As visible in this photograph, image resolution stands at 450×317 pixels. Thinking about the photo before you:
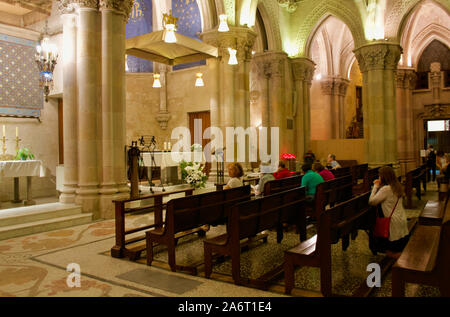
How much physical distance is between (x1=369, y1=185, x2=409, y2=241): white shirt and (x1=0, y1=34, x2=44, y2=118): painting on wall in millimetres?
9635

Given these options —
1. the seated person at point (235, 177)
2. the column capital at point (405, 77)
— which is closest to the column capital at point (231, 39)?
the seated person at point (235, 177)

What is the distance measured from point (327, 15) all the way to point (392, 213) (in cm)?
1394

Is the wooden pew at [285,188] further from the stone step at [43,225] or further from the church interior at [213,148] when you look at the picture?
the stone step at [43,225]

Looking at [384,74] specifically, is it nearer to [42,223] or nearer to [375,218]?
[375,218]

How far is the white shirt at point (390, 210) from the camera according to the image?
455 centimetres

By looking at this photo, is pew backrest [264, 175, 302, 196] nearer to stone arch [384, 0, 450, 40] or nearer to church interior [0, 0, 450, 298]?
church interior [0, 0, 450, 298]

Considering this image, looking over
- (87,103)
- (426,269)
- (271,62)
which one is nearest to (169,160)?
(87,103)

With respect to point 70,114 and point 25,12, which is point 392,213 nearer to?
point 70,114

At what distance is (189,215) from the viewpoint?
4824 mm

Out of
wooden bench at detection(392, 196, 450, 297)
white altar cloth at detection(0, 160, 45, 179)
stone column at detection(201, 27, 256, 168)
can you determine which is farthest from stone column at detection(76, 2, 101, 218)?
wooden bench at detection(392, 196, 450, 297)

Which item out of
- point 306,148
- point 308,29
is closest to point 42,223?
point 306,148

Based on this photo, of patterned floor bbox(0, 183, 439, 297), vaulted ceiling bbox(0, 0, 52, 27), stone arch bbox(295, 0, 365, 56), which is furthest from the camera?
stone arch bbox(295, 0, 365, 56)

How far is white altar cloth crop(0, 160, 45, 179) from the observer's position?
842cm
